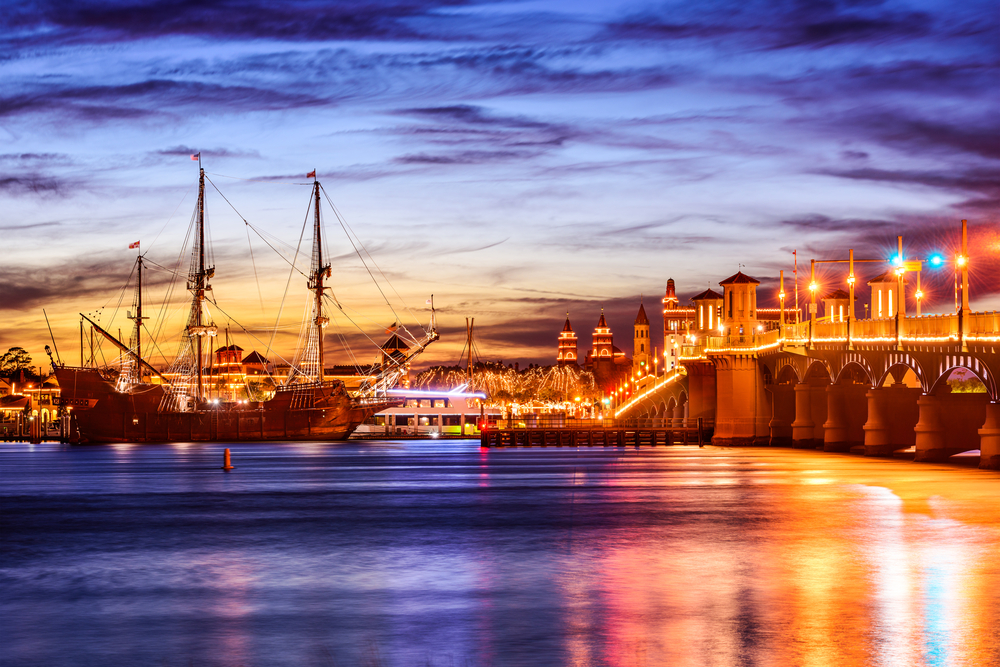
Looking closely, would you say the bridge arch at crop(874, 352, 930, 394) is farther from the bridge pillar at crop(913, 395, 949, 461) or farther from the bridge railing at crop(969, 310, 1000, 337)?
the bridge railing at crop(969, 310, 1000, 337)

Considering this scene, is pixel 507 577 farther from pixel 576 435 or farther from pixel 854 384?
pixel 576 435

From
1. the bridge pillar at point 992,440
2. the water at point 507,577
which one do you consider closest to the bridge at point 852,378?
the bridge pillar at point 992,440

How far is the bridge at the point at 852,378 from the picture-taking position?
73938 mm

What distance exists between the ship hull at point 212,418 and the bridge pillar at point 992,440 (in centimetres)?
9761

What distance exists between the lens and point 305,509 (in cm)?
4716

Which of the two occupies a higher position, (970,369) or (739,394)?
(970,369)

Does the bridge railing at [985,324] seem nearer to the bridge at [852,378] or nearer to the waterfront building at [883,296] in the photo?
the bridge at [852,378]

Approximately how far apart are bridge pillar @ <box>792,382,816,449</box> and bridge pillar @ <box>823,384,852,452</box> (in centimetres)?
577

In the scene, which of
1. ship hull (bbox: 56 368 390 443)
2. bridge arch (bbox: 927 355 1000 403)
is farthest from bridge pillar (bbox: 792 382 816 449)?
ship hull (bbox: 56 368 390 443)

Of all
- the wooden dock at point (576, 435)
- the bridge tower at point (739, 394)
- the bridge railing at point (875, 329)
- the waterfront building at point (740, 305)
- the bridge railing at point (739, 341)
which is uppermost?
the waterfront building at point (740, 305)

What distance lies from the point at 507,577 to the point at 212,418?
139 m

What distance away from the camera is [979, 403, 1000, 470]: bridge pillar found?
72.3 metres

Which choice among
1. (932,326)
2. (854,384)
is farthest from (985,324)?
(854,384)

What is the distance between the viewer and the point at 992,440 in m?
72.6
